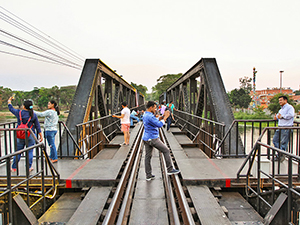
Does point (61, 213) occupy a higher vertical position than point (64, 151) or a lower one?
lower

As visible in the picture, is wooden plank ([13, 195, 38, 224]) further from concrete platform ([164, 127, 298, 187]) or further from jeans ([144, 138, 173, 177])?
concrete platform ([164, 127, 298, 187])

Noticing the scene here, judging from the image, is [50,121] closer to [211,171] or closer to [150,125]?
[150,125]

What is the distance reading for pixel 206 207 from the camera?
3.37 m

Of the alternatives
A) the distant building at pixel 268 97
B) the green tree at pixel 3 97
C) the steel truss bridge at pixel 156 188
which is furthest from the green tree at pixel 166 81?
the steel truss bridge at pixel 156 188

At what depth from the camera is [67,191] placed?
4.34 meters

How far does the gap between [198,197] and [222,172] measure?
42.2 inches

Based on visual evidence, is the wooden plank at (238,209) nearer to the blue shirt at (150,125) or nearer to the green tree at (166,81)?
the blue shirt at (150,125)

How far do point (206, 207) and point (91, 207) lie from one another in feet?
6.22

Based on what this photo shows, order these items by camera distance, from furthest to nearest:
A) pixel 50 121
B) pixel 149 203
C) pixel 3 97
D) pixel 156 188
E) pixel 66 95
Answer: pixel 66 95, pixel 3 97, pixel 50 121, pixel 156 188, pixel 149 203

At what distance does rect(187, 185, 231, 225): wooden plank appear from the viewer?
304 centimetres

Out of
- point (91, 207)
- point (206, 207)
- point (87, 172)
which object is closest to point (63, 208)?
point (91, 207)

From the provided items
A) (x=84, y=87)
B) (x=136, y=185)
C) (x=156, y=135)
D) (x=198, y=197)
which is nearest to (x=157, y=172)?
(x=136, y=185)

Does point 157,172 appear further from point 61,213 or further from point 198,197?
point 61,213

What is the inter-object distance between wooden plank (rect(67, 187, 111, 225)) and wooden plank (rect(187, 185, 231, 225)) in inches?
62.2
